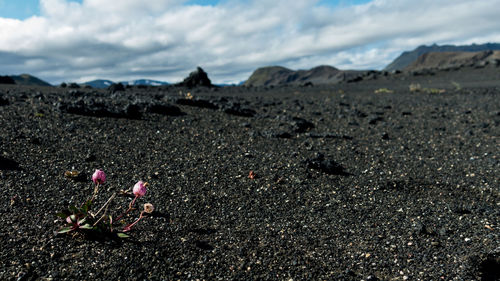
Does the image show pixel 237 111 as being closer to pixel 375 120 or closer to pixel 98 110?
pixel 98 110

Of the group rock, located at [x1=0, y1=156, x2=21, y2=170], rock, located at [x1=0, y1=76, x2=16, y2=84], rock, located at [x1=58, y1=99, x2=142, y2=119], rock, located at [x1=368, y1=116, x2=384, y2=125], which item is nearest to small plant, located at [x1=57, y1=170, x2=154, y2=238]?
rock, located at [x1=0, y1=156, x2=21, y2=170]

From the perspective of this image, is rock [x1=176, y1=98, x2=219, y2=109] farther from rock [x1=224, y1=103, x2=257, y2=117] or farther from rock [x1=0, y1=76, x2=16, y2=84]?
rock [x1=0, y1=76, x2=16, y2=84]

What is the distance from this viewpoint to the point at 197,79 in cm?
2331

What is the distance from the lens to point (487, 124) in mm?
10164

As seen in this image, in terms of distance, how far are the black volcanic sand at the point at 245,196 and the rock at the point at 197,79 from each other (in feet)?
45.8

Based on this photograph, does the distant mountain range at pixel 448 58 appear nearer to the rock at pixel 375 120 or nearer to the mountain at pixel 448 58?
the mountain at pixel 448 58

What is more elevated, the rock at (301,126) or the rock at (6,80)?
the rock at (6,80)

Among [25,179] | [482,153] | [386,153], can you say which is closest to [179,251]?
[25,179]

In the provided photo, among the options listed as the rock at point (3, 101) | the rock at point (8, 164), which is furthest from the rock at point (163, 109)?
the rock at point (8, 164)

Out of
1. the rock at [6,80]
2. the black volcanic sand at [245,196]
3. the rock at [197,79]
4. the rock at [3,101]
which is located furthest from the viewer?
the rock at [197,79]

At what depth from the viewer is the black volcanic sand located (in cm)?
358

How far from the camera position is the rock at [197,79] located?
23.2m

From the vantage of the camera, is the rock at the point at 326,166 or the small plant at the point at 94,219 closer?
the small plant at the point at 94,219

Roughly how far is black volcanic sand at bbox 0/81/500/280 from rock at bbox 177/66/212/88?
13.9 meters
